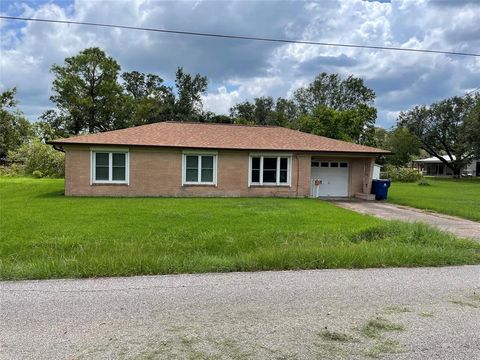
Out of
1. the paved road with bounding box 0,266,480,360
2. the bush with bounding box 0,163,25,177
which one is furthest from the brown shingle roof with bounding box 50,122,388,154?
the bush with bounding box 0,163,25,177

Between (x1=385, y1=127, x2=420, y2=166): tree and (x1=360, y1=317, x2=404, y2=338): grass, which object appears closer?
(x1=360, y1=317, x2=404, y2=338): grass

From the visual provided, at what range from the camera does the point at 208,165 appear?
20.8 meters

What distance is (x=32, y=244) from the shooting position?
8586 mm

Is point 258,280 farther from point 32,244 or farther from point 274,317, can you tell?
point 32,244

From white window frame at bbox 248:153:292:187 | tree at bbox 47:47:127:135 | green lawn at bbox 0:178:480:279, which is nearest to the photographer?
green lawn at bbox 0:178:480:279

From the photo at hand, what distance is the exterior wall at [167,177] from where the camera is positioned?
19406mm

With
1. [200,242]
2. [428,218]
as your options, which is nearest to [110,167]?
[200,242]

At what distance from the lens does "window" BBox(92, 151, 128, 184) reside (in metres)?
19.7

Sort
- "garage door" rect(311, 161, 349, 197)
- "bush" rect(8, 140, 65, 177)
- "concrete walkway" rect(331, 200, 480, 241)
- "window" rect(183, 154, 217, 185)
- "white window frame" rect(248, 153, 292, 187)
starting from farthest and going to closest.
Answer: "bush" rect(8, 140, 65, 177)
"garage door" rect(311, 161, 349, 197)
"white window frame" rect(248, 153, 292, 187)
"window" rect(183, 154, 217, 185)
"concrete walkway" rect(331, 200, 480, 241)

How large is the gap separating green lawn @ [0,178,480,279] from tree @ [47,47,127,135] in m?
41.3

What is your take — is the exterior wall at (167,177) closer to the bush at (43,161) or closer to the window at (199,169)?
the window at (199,169)

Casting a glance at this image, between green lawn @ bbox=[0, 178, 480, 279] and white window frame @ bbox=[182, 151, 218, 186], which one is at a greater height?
white window frame @ bbox=[182, 151, 218, 186]

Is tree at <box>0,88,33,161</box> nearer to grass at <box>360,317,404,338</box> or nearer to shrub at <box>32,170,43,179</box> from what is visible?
shrub at <box>32,170,43,179</box>

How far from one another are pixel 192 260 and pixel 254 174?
14320 mm
